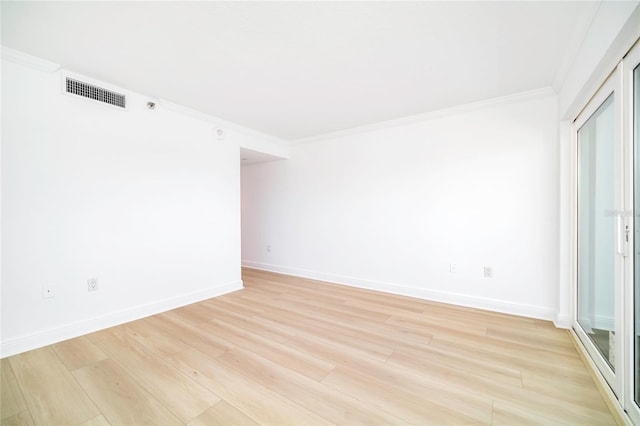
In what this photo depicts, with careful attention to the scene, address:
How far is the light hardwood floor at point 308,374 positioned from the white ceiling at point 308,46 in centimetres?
235

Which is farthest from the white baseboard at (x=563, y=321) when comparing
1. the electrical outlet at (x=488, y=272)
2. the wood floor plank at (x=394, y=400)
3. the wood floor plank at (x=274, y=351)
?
the wood floor plank at (x=274, y=351)

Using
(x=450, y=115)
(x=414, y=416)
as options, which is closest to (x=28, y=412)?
(x=414, y=416)

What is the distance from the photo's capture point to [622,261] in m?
1.45

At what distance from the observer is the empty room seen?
5.01ft

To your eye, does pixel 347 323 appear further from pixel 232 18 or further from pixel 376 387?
pixel 232 18

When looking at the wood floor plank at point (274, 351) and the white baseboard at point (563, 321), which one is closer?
the wood floor plank at point (274, 351)

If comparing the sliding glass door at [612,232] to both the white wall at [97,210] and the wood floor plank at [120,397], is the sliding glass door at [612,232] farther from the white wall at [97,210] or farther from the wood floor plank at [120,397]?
the white wall at [97,210]

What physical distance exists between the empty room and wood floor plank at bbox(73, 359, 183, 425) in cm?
2

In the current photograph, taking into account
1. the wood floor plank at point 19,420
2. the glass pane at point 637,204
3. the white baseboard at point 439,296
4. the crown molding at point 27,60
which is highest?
the crown molding at point 27,60

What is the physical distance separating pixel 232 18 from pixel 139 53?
955 mm

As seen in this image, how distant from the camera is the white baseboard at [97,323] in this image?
6.64 feet

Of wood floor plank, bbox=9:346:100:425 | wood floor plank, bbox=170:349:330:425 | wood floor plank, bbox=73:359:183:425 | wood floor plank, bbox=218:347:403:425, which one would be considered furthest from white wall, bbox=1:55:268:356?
wood floor plank, bbox=218:347:403:425

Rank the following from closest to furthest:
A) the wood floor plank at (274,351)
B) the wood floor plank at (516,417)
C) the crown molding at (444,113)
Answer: the wood floor plank at (516,417)
the wood floor plank at (274,351)
the crown molding at (444,113)

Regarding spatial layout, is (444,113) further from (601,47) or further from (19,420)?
(19,420)
